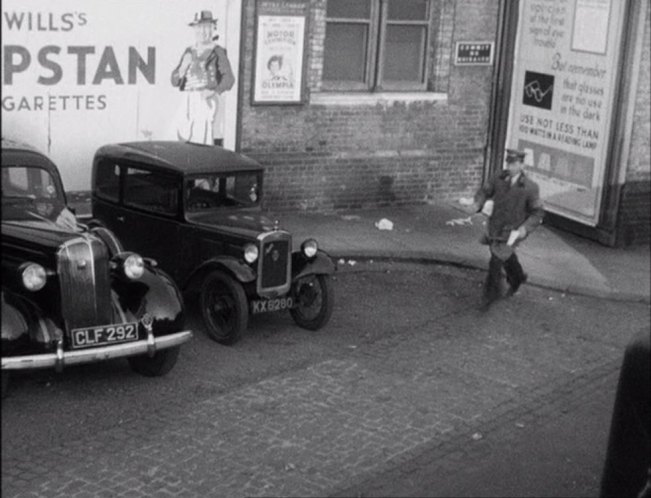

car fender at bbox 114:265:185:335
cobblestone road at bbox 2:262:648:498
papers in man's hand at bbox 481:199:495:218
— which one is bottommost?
cobblestone road at bbox 2:262:648:498

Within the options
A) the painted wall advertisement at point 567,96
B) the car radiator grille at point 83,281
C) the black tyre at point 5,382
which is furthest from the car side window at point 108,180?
the painted wall advertisement at point 567,96

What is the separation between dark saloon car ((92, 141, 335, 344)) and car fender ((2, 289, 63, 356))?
2.12 m

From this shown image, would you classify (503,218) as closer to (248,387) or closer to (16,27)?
(248,387)

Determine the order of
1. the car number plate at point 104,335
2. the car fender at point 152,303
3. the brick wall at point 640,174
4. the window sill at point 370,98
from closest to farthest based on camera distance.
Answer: the car number plate at point 104,335
the car fender at point 152,303
the brick wall at point 640,174
the window sill at point 370,98

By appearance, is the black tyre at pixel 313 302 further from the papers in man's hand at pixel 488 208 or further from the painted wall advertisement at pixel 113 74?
the painted wall advertisement at pixel 113 74

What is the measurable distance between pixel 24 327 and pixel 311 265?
3.22 metres

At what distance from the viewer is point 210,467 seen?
760cm

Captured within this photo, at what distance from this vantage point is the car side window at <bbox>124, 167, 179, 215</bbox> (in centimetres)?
1060

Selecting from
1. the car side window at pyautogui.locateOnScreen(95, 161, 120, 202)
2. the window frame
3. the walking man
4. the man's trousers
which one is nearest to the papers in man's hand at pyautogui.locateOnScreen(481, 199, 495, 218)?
the walking man

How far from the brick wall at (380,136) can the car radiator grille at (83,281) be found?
6340 millimetres

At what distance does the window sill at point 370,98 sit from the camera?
15352 mm

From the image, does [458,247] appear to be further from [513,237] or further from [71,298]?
[71,298]

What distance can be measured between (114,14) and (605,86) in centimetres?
654

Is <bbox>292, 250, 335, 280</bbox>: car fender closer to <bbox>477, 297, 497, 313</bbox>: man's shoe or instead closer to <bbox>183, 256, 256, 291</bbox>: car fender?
<bbox>183, 256, 256, 291</bbox>: car fender
